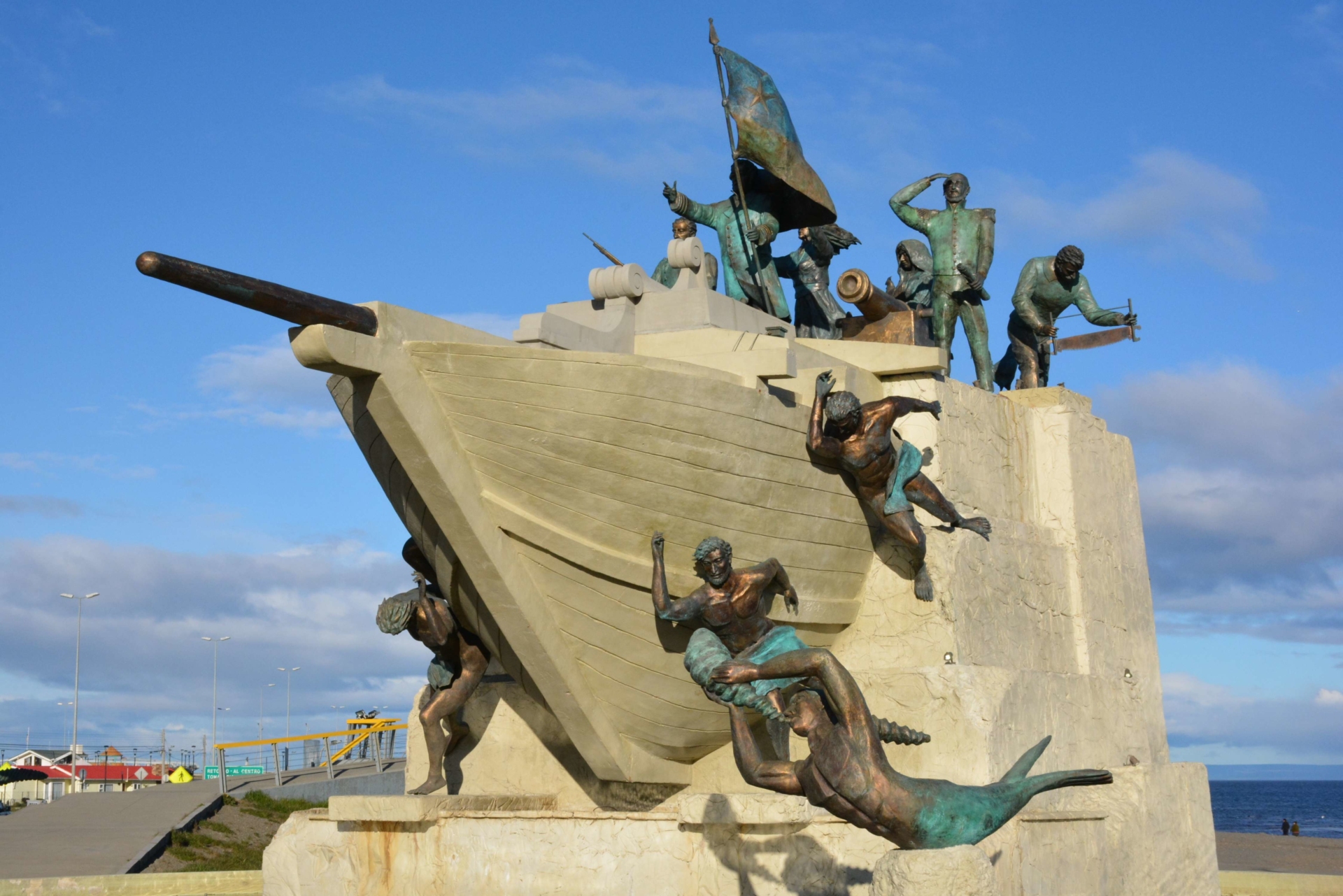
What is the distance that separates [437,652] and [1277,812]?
249 ft

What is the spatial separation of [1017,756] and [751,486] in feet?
8.23

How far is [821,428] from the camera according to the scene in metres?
9.05

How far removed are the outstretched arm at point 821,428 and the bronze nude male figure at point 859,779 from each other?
254 centimetres

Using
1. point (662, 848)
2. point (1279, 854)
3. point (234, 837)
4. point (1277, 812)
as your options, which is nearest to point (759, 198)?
point (662, 848)

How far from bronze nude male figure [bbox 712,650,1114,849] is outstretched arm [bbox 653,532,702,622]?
1677 millimetres

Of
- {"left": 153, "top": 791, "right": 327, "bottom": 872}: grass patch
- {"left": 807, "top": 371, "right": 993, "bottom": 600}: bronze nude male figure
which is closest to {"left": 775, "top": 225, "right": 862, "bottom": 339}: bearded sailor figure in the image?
{"left": 807, "top": 371, "right": 993, "bottom": 600}: bronze nude male figure

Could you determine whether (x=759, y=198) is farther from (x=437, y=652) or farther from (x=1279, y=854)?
(x=1279, y=854)

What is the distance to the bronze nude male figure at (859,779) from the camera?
655 centimetres

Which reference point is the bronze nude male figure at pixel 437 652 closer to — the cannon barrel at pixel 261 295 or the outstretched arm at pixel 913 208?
the cannon barrel at pixel 261 295

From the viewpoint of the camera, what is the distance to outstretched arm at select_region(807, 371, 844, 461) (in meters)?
8.98

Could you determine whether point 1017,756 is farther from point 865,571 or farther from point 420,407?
point 420,407

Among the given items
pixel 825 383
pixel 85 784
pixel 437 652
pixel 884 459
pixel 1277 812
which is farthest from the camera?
pixel 1277 812

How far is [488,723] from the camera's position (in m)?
10.6

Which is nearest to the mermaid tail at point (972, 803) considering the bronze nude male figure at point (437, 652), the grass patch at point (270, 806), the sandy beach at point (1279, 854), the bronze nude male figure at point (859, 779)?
the bronze nude male figure at point (859, 779)
